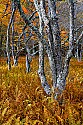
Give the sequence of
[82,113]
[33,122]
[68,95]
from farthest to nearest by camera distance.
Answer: [68,95], [82,113], [33,122]

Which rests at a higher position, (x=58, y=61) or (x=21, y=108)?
(x=58, y=61)

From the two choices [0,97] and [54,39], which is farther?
[0,97]

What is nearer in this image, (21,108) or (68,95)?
(21,108)

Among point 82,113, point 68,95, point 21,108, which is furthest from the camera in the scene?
point 68,95

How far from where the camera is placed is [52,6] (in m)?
5.37

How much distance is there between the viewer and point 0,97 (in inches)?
232

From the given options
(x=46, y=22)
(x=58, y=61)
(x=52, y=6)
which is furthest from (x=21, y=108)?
(x=52, y=6)

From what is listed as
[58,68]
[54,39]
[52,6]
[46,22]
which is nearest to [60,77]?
[58,68]

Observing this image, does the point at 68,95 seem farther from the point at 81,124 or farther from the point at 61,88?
the point at 81,124

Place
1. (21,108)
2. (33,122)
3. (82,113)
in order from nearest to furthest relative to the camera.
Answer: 1. (33,122)
2. (82,113)
3. (21,108)

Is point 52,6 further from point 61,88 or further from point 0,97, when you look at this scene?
point 0,97

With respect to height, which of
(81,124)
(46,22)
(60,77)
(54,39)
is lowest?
(81,124)

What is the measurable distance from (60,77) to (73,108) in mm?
755

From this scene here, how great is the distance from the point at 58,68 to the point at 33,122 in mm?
1503
